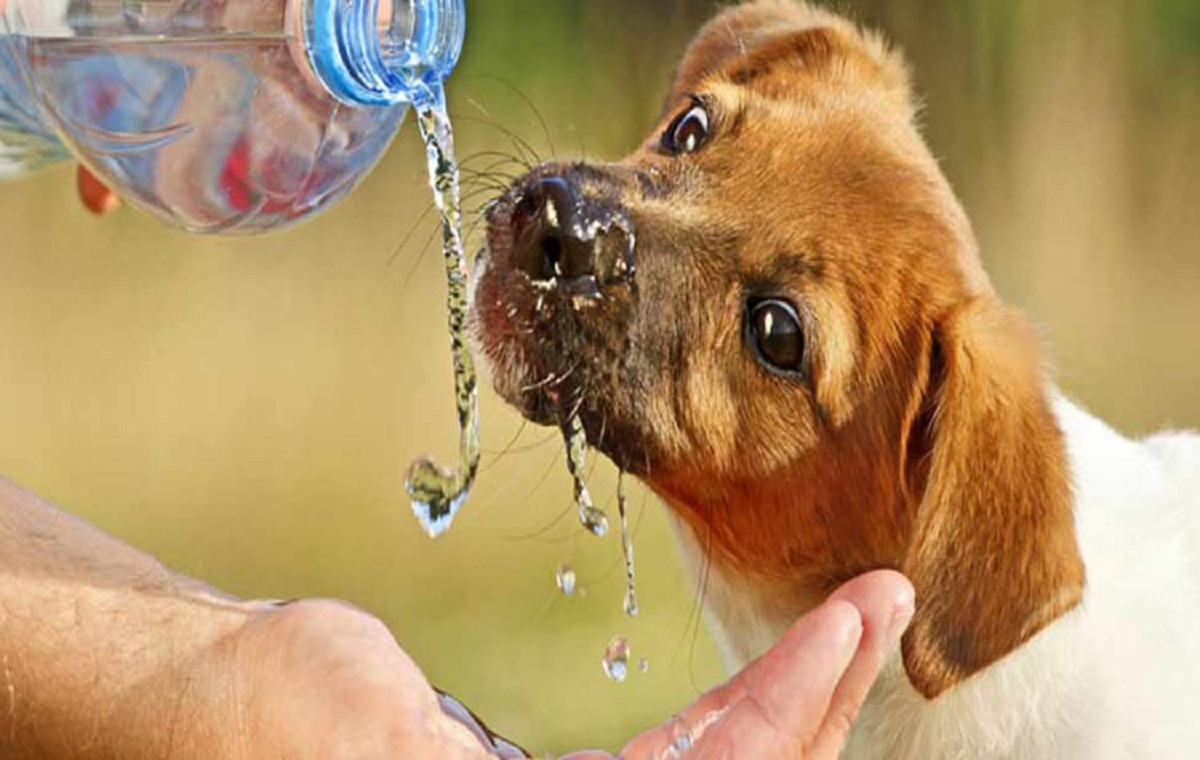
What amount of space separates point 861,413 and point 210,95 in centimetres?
103

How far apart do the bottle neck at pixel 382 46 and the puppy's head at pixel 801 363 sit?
225 mm

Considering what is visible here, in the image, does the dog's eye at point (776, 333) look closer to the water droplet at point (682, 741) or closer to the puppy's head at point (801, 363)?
the puppy's head at point (801, 363)

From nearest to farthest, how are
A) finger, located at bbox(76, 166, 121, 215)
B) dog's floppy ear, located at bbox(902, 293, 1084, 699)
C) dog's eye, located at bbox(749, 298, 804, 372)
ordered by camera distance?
dog's floppy ear, located at bbox(902, 293, 1084, 699) → dog's eye, located at bbox(749, 298, 804, 372) → finger, located at bbox(76, 166, 121, 215)

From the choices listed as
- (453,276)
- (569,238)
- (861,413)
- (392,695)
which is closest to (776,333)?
(861,413)

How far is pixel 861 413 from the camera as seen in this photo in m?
3.06

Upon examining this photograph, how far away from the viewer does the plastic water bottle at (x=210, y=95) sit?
2934 mm

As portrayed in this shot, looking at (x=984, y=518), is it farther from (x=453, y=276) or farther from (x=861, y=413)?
(x=453, y=276)

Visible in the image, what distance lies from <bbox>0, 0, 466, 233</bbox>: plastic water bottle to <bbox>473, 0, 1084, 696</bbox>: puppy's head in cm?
28

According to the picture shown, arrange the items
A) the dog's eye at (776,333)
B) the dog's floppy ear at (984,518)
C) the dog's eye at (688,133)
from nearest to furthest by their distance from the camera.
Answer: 1. the dog's floppy ear at (984,518)
2. the dog's eye at (776,333)
3. the dog's eye at (688,133)

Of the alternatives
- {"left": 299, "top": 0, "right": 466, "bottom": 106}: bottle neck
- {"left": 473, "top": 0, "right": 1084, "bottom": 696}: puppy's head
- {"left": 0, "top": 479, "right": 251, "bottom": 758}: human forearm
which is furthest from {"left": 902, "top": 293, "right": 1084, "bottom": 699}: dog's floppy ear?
{"left": 0, "top": 479, "right": 251, "bottom": 758}: human forearm

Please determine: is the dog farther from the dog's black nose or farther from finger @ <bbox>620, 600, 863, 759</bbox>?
finger @ <bbox>620, 600, 863, 759</bbox>

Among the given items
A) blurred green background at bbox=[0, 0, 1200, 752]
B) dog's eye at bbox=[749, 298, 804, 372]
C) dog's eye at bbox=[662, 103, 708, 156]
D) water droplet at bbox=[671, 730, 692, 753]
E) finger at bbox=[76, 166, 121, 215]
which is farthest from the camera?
blurred green background at bbox=[0, 0, 1200, 752]

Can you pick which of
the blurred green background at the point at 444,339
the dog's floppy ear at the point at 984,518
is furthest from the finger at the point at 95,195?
the blurred green background at the point at 444,339

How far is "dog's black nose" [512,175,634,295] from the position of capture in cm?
A: 292
